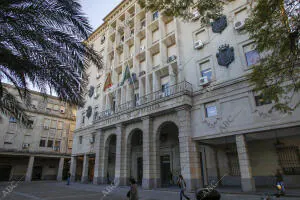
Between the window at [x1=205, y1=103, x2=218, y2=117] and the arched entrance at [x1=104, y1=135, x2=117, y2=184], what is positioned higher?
the window at [x1=205, y1=103, x2=218, y2=117]

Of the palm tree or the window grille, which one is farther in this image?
the window grille

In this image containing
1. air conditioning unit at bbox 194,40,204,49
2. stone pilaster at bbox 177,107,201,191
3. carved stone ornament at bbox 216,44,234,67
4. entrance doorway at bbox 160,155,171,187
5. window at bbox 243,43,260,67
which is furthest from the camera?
entrance doorway at bbox 160,155,171,187

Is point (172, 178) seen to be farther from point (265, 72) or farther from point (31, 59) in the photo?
point (31, 59)

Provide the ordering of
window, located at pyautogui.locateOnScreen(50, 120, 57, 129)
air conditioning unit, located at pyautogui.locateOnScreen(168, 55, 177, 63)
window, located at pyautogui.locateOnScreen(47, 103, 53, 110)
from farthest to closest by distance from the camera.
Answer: window, located at pyautogui.locateOnScreen(47, 103, 53, 110)
window, located at pyautogui.locateOnScreen(50, 120, 57, 129)
air conditioning unit, located at pyautogui.locateOnScreen(168, 55, 177, 63)

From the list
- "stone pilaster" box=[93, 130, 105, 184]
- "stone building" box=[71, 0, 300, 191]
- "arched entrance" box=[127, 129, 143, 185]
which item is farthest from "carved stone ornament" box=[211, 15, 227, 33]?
"stone pilaster" box=[93, 130, 105, 184]

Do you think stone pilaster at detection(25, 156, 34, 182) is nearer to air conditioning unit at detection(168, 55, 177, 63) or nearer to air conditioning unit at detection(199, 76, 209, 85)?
air conditioning unit at detection(168, 55, 177, 63)

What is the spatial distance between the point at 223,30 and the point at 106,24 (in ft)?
63.7

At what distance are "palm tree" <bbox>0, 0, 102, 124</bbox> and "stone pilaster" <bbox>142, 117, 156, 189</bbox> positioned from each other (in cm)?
1020

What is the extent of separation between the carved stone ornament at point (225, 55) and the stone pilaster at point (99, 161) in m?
15.2

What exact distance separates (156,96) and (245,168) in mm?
9217

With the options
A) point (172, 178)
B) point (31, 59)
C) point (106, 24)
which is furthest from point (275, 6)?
point (106, 24)

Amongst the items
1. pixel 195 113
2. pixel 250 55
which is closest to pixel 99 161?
pixel 195 113

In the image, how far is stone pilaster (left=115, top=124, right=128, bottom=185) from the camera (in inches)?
720

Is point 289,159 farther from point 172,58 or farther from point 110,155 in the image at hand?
point 110,155
